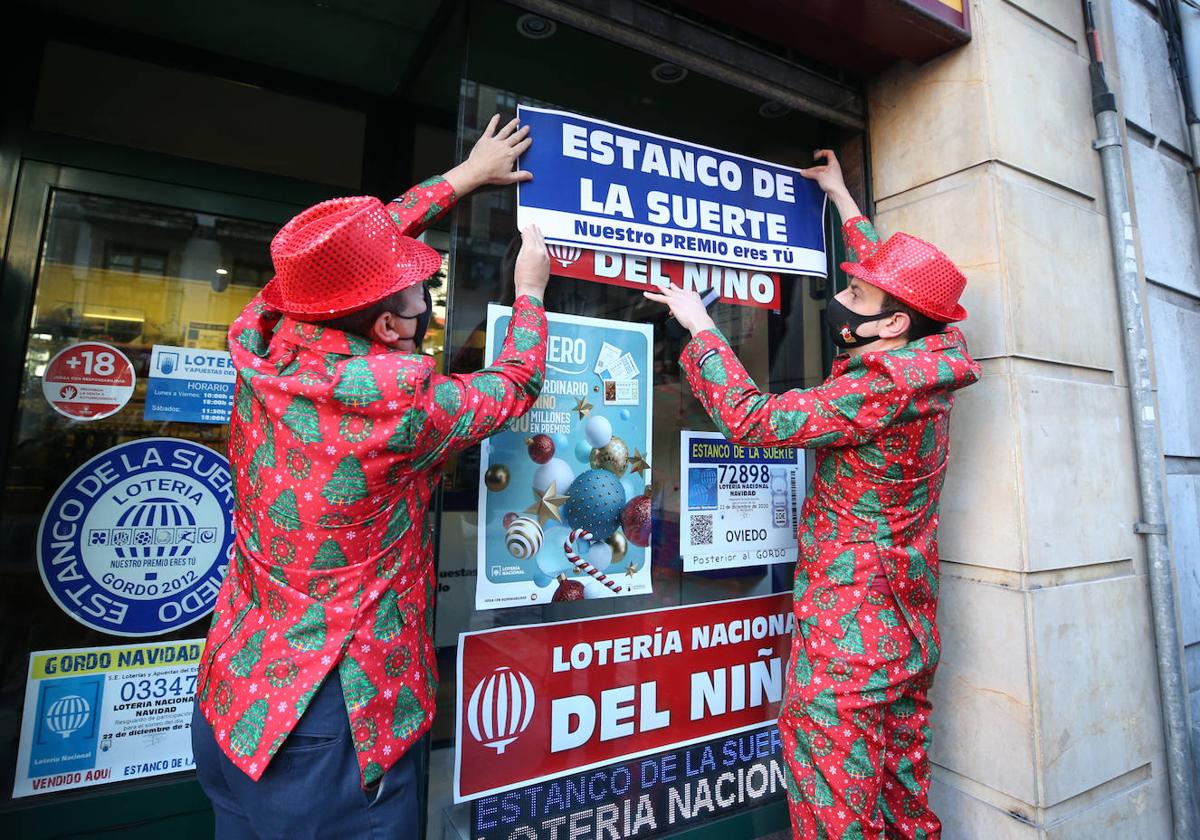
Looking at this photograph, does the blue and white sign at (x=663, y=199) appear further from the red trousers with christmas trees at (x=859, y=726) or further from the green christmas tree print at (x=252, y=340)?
the red trousers with christmas trees at (x=859, y=726)

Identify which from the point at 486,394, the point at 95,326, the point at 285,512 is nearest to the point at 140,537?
the point at 95,326

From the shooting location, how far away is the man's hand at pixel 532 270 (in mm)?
1783

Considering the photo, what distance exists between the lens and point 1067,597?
226 cm

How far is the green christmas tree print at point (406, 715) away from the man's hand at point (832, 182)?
2373 millimetres

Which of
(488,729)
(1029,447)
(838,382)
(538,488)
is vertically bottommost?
(488,729)

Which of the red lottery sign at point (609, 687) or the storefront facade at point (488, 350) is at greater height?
the storefront facade at point (488, 350)

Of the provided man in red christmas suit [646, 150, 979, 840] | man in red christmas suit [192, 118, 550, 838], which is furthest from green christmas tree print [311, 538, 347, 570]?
man in red christmas suit [646, 150, 979, 840]

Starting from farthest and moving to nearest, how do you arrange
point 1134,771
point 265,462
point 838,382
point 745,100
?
point 745,100 < point 1134,771 < point 838,382 < point 265,462

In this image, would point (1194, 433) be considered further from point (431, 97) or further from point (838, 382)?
point (431, 97)

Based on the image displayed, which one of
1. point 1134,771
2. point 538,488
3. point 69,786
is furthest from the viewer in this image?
point 1134,771

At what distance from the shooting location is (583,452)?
6.97 ft

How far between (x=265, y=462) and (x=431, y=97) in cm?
227

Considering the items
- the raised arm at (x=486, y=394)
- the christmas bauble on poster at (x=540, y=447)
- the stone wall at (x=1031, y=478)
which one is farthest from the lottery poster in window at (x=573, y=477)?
the stone wall at (x=1031, y=478)

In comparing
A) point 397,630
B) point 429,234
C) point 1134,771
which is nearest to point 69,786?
point 397,630
